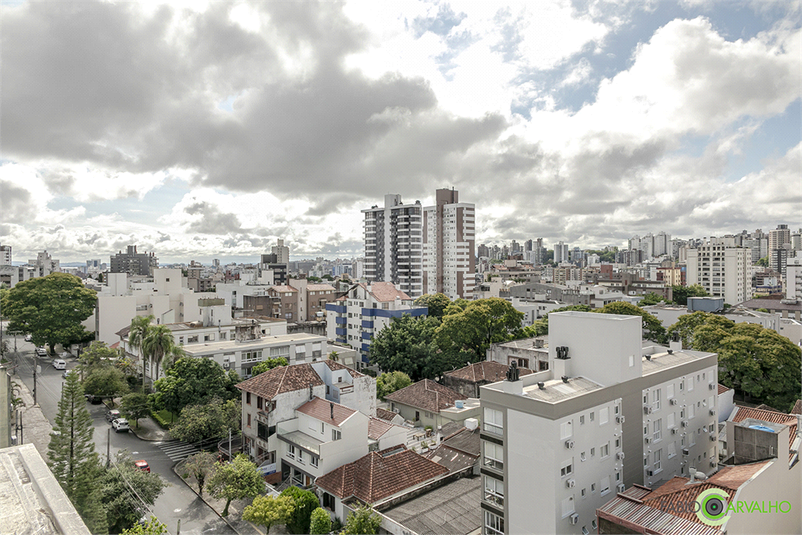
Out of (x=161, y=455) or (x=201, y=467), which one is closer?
(x=201, y=467)

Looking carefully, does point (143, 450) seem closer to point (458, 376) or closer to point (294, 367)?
point (294, 367)

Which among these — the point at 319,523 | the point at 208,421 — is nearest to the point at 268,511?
the point at 319,523

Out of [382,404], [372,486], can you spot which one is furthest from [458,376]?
[372,486]

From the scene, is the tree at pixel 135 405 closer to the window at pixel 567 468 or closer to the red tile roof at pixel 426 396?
the red tile roof at pixel 426 396

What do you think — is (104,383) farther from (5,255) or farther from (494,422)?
(5,255)

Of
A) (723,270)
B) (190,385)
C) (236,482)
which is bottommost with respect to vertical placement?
(236,482)
